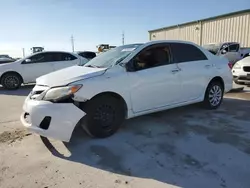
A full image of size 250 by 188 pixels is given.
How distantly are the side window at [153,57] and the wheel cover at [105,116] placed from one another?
88cm

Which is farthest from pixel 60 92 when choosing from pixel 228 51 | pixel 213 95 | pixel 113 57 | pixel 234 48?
pixel 234 48

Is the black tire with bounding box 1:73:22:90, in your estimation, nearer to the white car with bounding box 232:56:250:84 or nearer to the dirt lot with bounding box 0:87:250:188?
the dirt lot with bounding box 0:87:250:188

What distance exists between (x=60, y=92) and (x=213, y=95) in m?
3.57

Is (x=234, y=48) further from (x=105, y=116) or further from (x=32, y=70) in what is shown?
(x=105, y=116)

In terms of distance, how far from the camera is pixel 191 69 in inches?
205

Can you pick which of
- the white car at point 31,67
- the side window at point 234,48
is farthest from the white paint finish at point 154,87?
the side window at point 234,48

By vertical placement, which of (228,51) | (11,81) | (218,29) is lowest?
(11,81)

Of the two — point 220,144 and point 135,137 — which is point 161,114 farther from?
point 220,144

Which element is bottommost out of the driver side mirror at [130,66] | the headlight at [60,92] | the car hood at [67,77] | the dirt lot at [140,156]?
the dirt lot at [140,156]

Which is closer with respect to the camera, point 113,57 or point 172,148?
point 172,148

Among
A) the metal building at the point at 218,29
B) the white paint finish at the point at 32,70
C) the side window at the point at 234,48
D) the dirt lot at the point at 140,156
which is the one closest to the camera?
the dirt lot at the point at 140,156

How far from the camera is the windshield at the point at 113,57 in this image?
175 inches

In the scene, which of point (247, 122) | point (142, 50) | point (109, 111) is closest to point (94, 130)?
point (109, 111)

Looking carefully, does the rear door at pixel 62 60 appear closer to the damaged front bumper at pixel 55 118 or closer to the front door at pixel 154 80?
the front door at pixel 154 80
